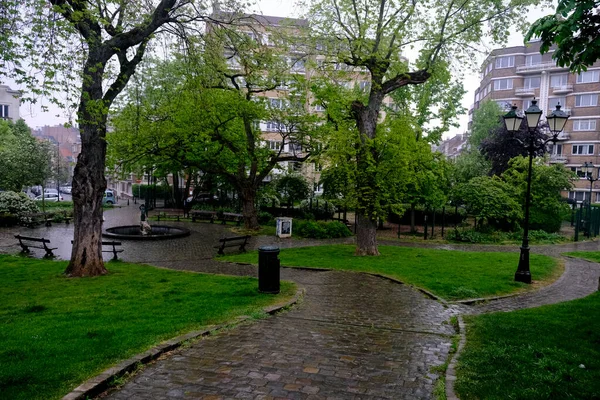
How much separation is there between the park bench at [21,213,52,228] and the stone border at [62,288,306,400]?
20807 millimetres

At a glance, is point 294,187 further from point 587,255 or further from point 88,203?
point 88,203

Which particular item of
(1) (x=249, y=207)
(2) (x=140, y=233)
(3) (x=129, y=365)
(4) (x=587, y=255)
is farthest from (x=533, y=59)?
(3) (x=129, y=365)

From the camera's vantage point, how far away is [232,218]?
93.9 ft

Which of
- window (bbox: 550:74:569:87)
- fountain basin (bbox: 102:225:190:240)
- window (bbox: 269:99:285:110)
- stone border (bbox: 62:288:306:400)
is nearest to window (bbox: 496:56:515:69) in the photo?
window (bbox: 550:74:569:87)

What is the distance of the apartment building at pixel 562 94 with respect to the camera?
48406 mm

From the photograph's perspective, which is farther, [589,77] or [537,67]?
[537,67]

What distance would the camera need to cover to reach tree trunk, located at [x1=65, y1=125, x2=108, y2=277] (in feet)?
37.4

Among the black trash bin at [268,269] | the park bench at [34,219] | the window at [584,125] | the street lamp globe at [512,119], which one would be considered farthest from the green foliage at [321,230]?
the window at [584,125]

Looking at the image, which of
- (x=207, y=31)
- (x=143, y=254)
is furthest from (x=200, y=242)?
(x=207, y=31)

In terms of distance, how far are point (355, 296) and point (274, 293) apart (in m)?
1.83

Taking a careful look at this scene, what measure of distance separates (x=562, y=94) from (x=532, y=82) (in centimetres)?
419

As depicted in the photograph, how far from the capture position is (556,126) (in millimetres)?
11250

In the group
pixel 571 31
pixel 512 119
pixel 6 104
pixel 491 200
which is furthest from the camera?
pixel 6 104

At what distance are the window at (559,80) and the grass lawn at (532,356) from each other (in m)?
53.4
